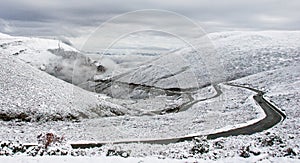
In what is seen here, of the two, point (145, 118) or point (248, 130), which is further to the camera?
point (145, 118)

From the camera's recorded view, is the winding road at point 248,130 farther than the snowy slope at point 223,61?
No

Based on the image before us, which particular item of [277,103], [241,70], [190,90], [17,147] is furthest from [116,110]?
[241,70]

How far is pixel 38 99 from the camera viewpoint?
124 feet

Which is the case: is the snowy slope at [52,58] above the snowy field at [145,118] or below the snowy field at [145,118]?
below

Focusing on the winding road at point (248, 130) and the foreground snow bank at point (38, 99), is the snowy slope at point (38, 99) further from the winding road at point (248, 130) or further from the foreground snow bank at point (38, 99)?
the winding road at point (248, 130)

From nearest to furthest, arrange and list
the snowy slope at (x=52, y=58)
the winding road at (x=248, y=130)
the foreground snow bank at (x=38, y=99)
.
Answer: the winding road at (x=248, y=130)
the foreground snow bank at (x=38, y=99)
the snowy slope at (x=52, y=58)

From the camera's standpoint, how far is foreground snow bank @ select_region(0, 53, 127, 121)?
34938 mm

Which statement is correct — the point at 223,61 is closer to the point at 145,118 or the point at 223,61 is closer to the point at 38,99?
the point at 145,118

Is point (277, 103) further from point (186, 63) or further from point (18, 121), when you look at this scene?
point (186, 63)

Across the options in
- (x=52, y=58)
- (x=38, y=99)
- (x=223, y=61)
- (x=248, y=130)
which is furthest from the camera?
(x=52, y=58)

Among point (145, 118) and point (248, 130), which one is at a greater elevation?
point (248, 130)

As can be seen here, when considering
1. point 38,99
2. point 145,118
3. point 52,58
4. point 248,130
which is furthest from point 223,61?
point 248,130

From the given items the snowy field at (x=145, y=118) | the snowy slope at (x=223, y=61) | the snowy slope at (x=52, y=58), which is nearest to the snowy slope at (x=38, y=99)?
the snowy field at (x=145, y=118)

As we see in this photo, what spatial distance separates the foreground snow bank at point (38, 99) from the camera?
115 feet
